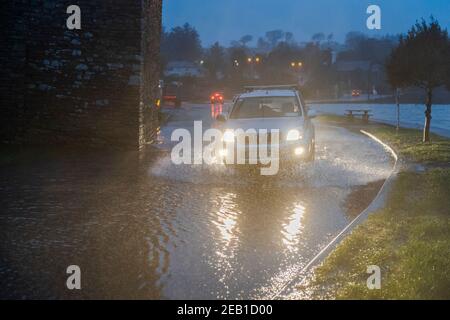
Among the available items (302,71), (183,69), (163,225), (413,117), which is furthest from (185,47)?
(163,225)

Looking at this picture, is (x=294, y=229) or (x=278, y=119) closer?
(x=294, y=229)

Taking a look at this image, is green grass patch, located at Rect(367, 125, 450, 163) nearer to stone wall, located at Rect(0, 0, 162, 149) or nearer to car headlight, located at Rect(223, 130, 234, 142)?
car headlight, located at Rect(223, 130, 234, 142)

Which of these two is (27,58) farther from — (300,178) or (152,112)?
(300,178)

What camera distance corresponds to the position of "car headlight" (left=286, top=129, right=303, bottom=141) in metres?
13.6

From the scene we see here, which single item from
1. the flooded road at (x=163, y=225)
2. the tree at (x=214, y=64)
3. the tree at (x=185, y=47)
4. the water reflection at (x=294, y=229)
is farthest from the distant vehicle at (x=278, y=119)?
the tree at (x=185, y=47)

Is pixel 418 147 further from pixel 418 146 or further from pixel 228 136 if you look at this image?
pixel 228 136

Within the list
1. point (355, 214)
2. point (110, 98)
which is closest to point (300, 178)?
point (355, 214)

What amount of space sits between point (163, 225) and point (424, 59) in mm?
12577

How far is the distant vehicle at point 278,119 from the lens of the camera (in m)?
13.6

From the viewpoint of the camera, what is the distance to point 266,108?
588 inches

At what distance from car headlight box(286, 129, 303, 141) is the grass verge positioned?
3.21 m

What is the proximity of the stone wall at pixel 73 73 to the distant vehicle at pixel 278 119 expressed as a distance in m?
3.85

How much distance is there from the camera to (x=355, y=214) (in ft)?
31.4

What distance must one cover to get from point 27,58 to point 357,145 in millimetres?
11203
